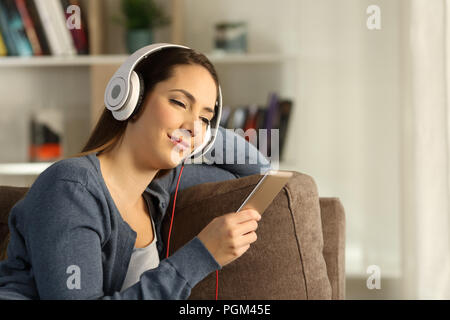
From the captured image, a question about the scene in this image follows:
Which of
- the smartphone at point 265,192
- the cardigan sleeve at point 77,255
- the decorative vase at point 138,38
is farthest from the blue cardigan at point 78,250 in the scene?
the decorative vase at point 138,38

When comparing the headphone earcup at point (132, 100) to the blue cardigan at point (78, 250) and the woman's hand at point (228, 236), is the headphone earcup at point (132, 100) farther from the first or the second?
the woman's hand at point (228, 236)

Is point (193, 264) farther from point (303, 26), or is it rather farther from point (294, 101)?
point (303, 26)

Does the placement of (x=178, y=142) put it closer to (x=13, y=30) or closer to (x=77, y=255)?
(x=77, y=255)

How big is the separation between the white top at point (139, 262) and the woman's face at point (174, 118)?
0.49 feet

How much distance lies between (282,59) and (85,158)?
4.94ft

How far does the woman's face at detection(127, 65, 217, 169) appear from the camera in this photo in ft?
2.74

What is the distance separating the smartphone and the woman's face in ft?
0.42

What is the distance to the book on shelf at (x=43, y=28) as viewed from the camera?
210cm

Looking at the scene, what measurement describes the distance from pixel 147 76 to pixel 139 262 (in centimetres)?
31

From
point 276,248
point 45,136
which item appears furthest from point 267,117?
point 276,248

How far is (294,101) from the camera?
229 cm

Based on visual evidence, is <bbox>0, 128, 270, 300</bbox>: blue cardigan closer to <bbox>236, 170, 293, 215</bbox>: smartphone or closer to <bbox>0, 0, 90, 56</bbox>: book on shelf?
<bbox>236, 170, 293, 215</bbox>: smartphone
